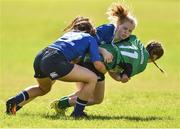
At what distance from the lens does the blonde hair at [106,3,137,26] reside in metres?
11.3

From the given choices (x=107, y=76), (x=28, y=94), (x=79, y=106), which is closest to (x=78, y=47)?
(x=79, y=106)

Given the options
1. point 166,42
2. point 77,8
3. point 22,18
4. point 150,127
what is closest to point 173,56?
point 166,42

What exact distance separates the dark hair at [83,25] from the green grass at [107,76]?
121cm

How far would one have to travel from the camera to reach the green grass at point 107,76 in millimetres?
10414

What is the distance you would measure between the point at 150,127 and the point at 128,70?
1517 millimetres

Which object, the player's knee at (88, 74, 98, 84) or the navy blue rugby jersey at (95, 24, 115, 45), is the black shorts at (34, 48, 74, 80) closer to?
the player's knee at (88, 74, 98, 84)

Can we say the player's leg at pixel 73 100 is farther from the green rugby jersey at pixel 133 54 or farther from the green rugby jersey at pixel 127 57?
the green rugby jersey at pixel 133 54

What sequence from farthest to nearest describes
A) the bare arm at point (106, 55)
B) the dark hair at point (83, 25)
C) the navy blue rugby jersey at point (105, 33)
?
the navy blue rugby jersey at point (105, 33) < the dark hair at point (83, 25) < the bare arm at point (106, 55)

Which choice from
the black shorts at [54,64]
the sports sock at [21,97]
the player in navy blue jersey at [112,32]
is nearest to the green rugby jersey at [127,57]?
the player in navy blue jersey at [112,32]

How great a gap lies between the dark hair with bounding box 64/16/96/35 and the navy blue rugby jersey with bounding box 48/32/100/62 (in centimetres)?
39

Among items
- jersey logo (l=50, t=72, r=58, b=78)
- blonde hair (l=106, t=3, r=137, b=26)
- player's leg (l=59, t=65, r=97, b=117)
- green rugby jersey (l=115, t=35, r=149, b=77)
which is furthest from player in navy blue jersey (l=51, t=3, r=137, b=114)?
jersey logo (l=50, t=72, r=58, b=78)

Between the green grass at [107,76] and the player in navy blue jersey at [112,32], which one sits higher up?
the player in navy blue jersey at [112,32]

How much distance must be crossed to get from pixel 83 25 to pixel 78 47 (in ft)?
1.88

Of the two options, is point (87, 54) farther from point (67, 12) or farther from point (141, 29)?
point (67, 12)
